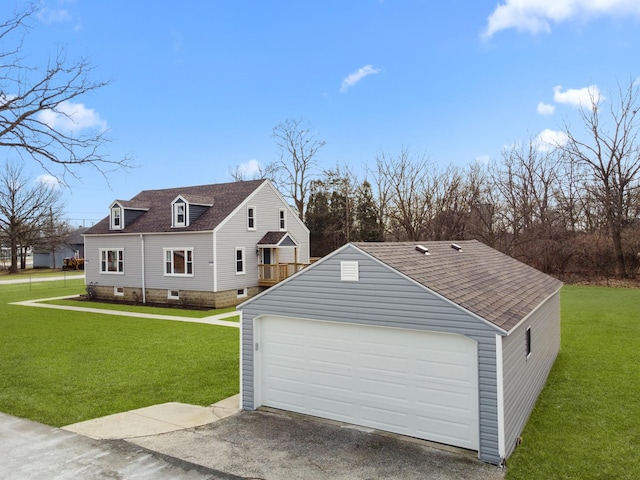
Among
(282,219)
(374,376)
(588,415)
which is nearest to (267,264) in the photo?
(282,219)

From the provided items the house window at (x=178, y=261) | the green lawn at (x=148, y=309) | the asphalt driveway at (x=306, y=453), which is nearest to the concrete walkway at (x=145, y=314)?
the green lawn at (x=148, y=309)

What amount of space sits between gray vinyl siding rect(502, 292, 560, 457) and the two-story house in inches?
623

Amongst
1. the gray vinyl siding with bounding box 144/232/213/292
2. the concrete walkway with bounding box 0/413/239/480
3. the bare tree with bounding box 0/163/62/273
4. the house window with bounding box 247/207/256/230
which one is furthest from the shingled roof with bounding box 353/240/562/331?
the bare tree with bounding box 0/163/62/273

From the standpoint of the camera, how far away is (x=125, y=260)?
2542 centimetres

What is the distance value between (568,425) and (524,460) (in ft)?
6.18

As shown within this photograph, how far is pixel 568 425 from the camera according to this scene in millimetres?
7559

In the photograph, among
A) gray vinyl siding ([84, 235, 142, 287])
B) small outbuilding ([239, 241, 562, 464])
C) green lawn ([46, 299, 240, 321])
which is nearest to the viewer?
small outbuilding ([239, 241, 562, 464])

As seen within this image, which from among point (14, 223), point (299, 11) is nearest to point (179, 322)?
point (299, 11)

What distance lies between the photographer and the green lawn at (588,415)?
6.09 meters

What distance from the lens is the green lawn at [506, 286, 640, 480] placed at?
20.0ft

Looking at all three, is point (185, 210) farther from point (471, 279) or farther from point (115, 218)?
point (471, 279)

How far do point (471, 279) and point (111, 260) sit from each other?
77.2ft

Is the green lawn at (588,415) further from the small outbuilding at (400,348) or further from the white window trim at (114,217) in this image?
the white window trim at (114,217)

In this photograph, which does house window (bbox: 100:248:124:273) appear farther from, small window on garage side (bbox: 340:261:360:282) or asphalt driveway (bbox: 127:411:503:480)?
small window on garage side (bbox: 340:261:360:282)
